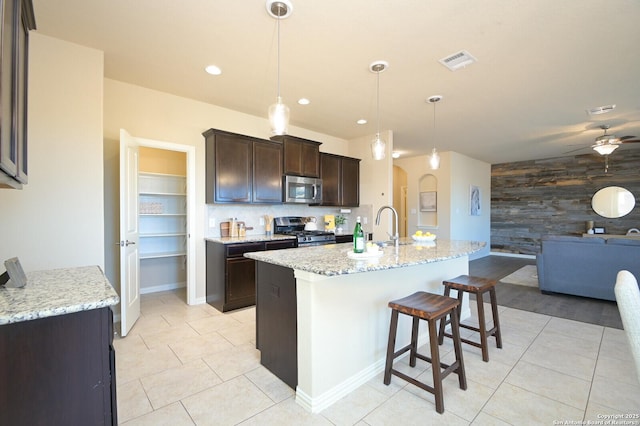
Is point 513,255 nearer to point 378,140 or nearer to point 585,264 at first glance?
point 585,264

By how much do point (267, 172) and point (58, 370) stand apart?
340 centimetres

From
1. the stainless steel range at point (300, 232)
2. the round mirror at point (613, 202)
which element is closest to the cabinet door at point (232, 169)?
the stainless steel range at point (300, 232)

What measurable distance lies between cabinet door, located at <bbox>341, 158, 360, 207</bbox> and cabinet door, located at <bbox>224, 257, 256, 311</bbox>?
2256 mm

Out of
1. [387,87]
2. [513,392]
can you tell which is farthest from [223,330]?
[387,87]

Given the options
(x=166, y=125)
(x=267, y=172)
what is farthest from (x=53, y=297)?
(x=267, y=172)

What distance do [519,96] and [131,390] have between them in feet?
15.9

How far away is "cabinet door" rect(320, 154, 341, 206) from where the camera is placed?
5.06 metres

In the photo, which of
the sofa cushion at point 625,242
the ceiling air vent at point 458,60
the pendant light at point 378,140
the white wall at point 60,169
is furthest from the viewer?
the sofa cushion at point 625,242

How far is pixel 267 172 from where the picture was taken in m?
4.23

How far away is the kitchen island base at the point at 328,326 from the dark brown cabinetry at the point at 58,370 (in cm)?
103

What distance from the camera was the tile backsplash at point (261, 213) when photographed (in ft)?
13.3

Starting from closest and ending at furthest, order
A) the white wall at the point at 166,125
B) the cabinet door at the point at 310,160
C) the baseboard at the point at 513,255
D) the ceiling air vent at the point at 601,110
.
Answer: the white wall at the point at 166,125
the ceiling air vent at the point at 601,110
the cabinet door at the point at 310,160
the baseboard at the point at 513,255

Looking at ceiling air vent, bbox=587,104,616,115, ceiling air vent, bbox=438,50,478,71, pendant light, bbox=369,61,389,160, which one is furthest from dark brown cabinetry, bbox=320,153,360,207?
ceiling air vent, bbox=587,104,616,115

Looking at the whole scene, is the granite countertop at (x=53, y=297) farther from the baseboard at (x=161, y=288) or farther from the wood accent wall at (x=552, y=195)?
the wood accent wall at (x=552, y=195)
